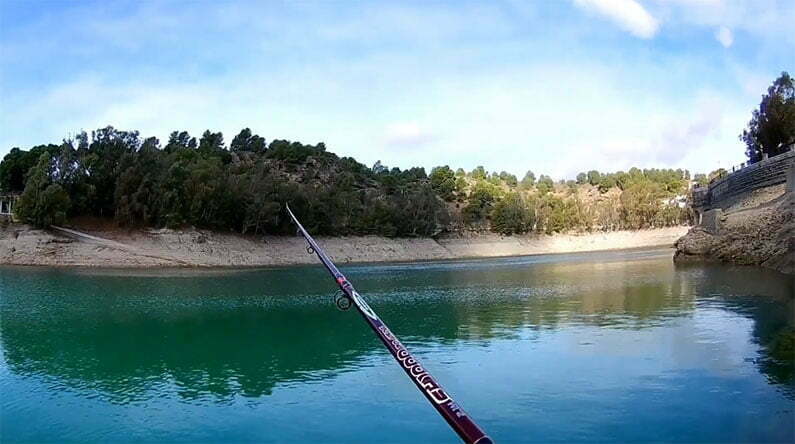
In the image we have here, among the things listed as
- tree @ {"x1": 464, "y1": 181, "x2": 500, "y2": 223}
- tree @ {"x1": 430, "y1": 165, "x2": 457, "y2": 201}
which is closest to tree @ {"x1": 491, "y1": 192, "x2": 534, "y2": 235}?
tree @ {"x1": 464, "y1": 181, "x2": 500, "y2": 223}

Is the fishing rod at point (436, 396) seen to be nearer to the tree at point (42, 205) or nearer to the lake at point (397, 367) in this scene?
the lake at point (397, 367)

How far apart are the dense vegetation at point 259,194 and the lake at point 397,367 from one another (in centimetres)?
2694

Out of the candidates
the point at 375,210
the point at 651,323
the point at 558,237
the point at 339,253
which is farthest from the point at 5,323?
the point at 558,237

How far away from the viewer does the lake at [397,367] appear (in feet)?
39.9

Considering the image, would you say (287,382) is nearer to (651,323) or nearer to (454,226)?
(651,323)

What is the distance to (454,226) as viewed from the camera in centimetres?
10562

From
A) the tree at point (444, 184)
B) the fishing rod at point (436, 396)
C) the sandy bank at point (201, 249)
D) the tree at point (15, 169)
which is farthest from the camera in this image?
the tree at point (444, 184)

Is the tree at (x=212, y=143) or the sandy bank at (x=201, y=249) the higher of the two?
the tree at (x=212, y=143)

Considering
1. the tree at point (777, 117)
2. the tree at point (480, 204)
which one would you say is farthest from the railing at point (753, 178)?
the tree at point (480, 204)

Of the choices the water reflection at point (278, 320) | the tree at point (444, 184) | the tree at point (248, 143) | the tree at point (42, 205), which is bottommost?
the water reflection at point (278, 320)

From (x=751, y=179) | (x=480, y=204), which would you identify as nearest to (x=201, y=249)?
(x=751, y=179)

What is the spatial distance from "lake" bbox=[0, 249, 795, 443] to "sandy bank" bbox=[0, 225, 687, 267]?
20.0 m

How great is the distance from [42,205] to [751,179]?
53883 millimetres

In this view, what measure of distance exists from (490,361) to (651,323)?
8.88 meters
